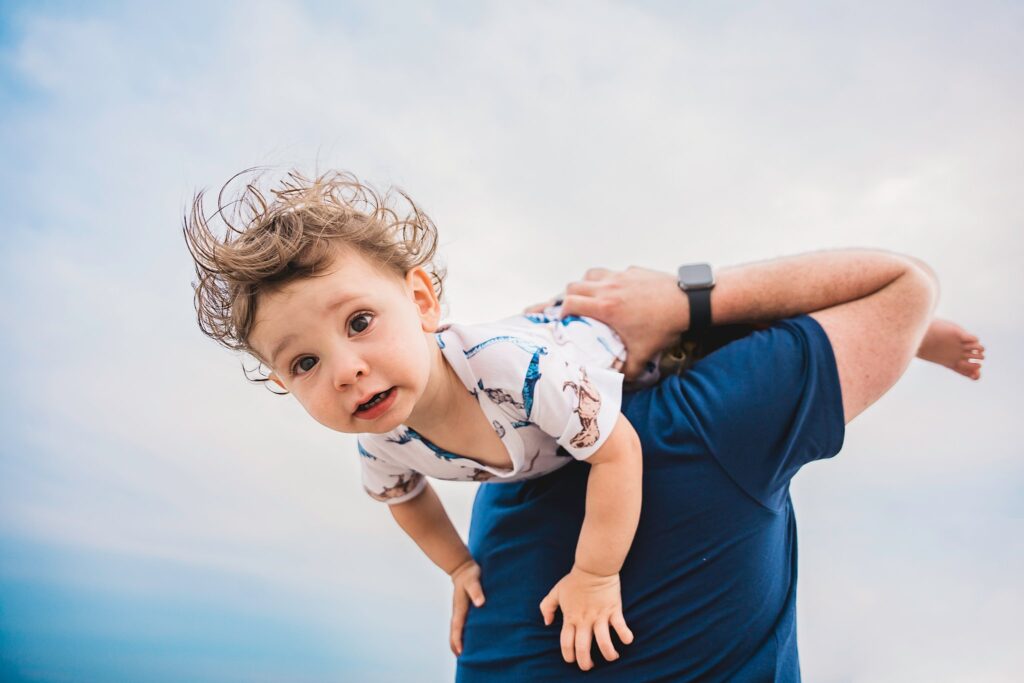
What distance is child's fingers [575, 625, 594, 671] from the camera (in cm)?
121

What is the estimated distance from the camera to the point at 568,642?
4.02 ft

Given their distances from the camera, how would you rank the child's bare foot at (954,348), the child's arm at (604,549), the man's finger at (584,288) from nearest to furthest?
the child's arm at (604,549), the man's finger at (584,288), the child's bare foot at (954,348)

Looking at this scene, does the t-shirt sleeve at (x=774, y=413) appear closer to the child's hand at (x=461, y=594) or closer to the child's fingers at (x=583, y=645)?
the child's fingers at (x=583, y=645)

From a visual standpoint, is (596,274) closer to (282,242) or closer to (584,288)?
(584,288)

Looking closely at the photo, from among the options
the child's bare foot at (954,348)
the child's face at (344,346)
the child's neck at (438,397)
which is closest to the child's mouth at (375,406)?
the child's face at (344,346)

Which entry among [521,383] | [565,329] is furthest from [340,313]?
[565,329]

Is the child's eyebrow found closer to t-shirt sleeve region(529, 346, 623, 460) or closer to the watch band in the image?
t-shirt sleeve region(529, 346, 623, 460)

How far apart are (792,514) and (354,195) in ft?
3.32

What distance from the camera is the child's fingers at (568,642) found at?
1227 mm

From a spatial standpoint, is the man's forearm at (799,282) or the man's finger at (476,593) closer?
the man's forearm at (799,282)

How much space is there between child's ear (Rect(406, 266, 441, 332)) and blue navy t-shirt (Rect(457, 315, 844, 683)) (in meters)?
0.35

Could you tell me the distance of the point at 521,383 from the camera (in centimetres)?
122

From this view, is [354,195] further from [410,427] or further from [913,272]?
[913,272]

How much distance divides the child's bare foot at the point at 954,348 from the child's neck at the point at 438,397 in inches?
44.8
